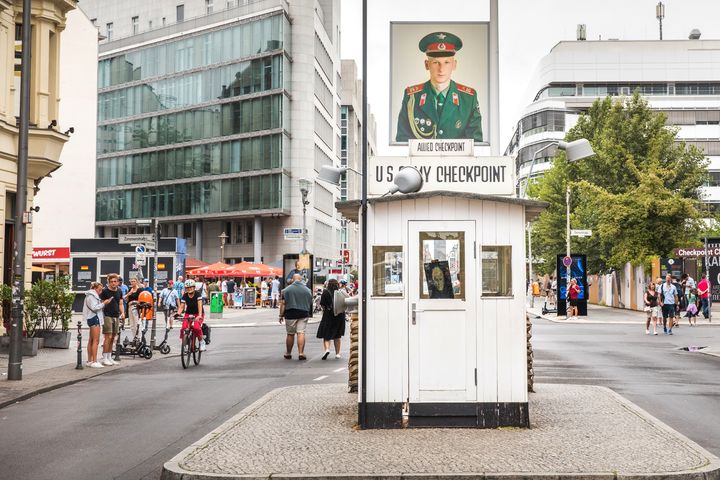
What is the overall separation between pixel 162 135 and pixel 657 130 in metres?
45.3

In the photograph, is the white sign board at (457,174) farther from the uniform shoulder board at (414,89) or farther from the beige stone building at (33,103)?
the beige stone building at (33,103)

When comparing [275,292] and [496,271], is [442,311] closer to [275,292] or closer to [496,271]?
[496,271]

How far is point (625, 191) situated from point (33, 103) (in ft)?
114

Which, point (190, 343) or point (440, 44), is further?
point (190, 343)

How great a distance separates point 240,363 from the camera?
1970cm

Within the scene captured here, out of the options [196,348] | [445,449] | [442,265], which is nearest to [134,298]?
[196,348]

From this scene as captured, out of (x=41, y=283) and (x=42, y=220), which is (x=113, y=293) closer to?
(x=41, y=283)

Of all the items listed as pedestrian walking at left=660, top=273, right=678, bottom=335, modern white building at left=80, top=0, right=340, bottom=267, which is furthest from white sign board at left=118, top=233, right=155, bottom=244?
modern white building at left=80, top=0, right=340, bottom=267

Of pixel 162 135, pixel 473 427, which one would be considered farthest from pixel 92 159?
pixel 473 427

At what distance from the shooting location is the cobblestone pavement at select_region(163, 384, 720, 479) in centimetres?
773

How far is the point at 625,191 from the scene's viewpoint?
50000mm

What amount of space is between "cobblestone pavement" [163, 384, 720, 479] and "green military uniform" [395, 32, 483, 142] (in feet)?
11.8

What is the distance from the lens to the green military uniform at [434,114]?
1191 cm

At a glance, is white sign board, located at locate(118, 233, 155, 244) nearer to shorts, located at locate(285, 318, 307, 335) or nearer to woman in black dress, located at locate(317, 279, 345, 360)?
shorts, located at locate(285, 318, 307, 335)
